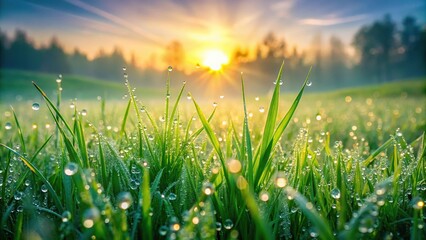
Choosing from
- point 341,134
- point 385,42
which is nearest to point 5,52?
point 341,134

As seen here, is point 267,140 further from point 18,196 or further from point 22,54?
point 22,54

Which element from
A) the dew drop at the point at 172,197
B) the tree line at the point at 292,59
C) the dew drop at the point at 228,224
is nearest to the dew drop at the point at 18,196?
the dew drop at the point at 172,197

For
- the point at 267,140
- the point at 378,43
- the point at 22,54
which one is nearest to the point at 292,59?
the point at 378,43

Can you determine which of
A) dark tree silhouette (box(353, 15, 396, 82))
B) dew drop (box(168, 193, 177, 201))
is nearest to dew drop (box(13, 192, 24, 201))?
dew drop (box(168, 193, 177, 201))

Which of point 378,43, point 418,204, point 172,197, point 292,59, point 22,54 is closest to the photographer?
point 418,204

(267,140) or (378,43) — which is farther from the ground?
(378,43)

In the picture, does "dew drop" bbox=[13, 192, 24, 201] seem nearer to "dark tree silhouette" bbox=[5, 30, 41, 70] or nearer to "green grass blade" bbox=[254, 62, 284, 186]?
"green grass blade" bbox=[254, 62, 284, 186]

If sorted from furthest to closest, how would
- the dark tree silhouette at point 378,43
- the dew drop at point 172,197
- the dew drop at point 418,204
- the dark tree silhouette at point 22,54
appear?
the dark tree silhouette at point 378,43 → the dark tree silhouette at point 22,54 → the dew drop at point 172,197 → the dew drop at point 418,204

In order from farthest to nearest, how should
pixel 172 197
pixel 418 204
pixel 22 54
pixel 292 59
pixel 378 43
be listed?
pixel 292 59
pixel 378 43
pixel 22 54
pixel 172 197
pixel 418 204

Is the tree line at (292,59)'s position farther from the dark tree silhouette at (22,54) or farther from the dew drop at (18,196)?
the dew drop at (18,196)

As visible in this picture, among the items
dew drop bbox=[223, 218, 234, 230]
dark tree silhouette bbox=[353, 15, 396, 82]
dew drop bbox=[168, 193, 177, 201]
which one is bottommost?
dew drop bbox=[223, 218, 234, 230]
